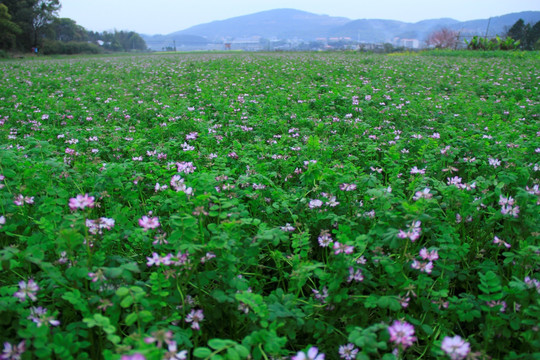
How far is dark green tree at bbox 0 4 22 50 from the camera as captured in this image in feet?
112

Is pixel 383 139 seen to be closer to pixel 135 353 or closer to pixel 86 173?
pixel 86 173

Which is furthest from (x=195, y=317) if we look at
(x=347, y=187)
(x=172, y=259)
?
(x=347, y=187)

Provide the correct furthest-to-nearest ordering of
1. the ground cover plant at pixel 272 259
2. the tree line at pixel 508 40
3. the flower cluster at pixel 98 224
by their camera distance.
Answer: the tree line at pixel 508 40
the flower cluster at pixel 98 224
the ground cover plant at pixel 272 259

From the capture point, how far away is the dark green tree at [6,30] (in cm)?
3425

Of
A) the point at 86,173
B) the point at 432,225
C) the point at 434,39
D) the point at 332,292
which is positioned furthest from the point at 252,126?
the point at 434,39

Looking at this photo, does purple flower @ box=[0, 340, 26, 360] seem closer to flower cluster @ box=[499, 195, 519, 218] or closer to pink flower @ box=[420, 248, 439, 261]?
pink flower @ box=[420, 248, 439, 261]

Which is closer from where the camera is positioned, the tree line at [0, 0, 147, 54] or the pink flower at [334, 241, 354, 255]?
the pink flower at [334, 241, 354, 255]

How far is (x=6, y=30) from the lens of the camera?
35.2m

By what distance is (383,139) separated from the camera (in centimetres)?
436

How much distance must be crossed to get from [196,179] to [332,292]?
122cm

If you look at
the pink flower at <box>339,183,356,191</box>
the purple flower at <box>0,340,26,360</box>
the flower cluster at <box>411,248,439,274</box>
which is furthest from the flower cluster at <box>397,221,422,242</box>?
the purple flower at <box>0,340,26,360</box>

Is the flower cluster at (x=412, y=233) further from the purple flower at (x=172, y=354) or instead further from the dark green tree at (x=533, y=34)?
the dark green tree at (x=533, y=34)

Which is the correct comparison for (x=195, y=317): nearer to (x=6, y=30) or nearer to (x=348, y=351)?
(x=348, y=351)

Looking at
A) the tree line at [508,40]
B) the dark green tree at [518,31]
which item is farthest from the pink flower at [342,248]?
the dark green tree at [518,31]
